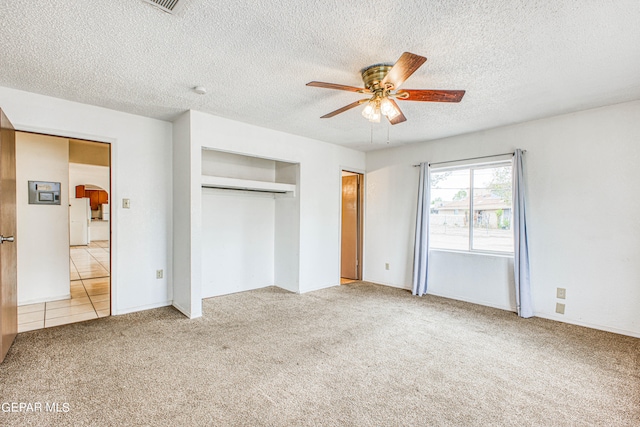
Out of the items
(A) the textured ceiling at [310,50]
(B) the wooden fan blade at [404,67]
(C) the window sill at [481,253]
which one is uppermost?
(A) the textured ceiling at [310,50]

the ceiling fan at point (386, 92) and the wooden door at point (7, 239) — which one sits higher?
the ceiling fan at point (386, 92)

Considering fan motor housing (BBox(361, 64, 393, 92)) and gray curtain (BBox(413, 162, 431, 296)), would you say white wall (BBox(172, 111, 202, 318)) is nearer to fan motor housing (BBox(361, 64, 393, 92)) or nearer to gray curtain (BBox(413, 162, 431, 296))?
fan motor housing (BBox(361, 64, 393, 92))

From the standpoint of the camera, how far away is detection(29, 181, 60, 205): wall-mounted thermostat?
404 centimetres

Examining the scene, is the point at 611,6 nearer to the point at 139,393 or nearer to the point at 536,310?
the point at 536,310

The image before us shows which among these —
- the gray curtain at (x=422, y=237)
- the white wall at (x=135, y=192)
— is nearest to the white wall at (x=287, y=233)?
the white wall at (x=135, y=192)

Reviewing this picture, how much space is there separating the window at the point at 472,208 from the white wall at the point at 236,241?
2708 millimetres

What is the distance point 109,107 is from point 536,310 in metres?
5.60

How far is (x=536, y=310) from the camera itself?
12.0 feet

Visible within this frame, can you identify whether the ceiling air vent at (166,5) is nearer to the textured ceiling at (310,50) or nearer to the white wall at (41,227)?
the textured ceiling at (310,50)

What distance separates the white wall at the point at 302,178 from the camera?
349 cm

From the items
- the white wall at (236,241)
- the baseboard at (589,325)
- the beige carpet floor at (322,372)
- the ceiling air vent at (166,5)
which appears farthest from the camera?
the white wall at (236,241)

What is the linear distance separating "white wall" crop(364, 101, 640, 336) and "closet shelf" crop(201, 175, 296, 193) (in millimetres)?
2564

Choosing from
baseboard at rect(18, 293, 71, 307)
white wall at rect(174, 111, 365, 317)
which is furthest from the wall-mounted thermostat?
white wall at rect(174, 111, 365, 317)

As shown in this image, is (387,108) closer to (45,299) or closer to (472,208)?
(472,208)
